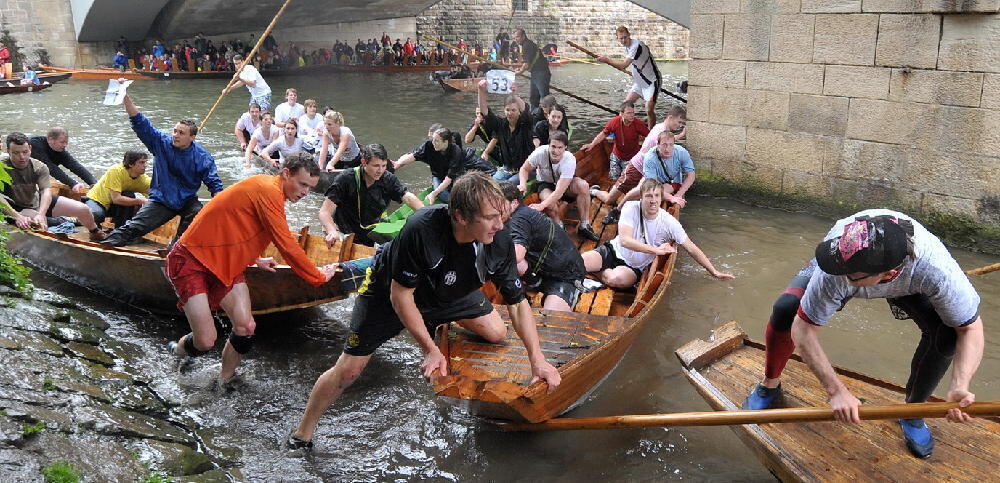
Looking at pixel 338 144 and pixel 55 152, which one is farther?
pixel 338 144

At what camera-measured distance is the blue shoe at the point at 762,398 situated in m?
4.09

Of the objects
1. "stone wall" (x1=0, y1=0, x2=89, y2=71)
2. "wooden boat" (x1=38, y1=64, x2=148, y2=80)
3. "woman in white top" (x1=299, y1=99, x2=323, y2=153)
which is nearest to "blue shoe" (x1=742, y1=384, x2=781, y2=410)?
"woman in white top" (x1=299, y1=99, x2=323, y2=153)

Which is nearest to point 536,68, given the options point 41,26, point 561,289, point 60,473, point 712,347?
point 561,289

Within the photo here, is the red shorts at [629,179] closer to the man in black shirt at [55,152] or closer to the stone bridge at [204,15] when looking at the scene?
the man in black shirt at [55,152]

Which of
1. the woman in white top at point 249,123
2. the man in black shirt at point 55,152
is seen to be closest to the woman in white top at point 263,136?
the woman in white top at point 249,123

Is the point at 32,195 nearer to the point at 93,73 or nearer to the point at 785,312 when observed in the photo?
the point at 785,312

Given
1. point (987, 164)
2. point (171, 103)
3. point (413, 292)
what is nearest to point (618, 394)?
point (413, 292)

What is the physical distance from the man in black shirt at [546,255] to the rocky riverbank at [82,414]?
2.45 metres

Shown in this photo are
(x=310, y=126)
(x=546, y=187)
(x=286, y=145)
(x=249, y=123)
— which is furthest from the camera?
(x=249, y=123)

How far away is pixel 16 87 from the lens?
65.9ft

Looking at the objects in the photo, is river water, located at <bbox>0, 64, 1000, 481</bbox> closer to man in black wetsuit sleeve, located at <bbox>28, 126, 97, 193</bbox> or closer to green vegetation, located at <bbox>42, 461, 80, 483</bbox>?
green vegetation, located at <bbox>42, 461, 80, 483</bbox>

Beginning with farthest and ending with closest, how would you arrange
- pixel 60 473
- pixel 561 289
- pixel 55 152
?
pixel 55 152 < pixel 561 289 < pixel 60 473

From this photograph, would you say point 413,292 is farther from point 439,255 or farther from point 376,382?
point 376,382

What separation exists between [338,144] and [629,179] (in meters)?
3.97
